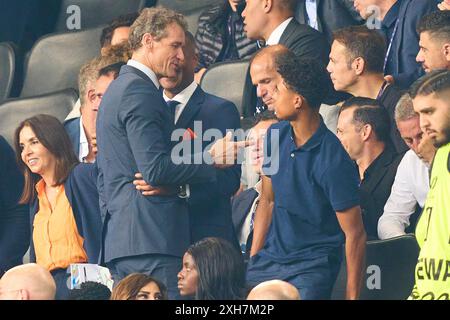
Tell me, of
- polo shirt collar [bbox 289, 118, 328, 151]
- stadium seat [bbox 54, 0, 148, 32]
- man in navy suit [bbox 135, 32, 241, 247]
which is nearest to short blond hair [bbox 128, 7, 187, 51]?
man in navy suit [bbox 135, 32, 241, 247]

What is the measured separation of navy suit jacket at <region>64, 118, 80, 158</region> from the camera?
7312 mm

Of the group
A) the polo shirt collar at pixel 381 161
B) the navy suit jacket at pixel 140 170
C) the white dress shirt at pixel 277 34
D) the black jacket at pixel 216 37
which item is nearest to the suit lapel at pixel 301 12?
the black jacket at pixel 216 37

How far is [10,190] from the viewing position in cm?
731

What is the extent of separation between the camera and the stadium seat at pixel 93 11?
921 centimetres

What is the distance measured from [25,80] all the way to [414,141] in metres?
3.02

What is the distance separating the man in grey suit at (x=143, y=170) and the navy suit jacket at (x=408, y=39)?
3.49 feet

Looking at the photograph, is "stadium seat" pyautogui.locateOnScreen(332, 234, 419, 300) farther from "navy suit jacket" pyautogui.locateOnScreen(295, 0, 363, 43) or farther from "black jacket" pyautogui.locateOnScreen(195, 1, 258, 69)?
"black jacket" pyautogui.locateOnScreen(195, 1, 258, 69)

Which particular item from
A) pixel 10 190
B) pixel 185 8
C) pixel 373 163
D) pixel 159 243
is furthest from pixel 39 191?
pixel 185 8

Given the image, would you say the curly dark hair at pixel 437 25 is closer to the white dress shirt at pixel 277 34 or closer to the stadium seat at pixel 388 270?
the white dress shirt at pixel 277 34

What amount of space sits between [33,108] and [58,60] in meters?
0.77

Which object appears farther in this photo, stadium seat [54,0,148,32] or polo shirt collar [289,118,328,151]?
stadium seat [54,0,148,32]

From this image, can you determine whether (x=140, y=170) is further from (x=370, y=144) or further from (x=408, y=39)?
(x=408, y=39)

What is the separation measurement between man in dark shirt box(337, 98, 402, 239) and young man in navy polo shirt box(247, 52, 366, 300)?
0.26 meters

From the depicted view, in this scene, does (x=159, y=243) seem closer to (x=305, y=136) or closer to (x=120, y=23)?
(x=305, y=136)
